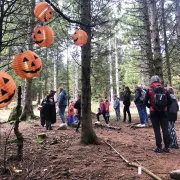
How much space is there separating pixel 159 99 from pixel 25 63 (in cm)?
327

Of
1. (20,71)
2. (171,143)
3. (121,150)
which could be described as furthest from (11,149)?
(171,143)

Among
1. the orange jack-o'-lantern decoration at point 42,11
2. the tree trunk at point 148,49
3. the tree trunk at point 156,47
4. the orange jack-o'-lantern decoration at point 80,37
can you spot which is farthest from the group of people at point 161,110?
the tree trunk at point 148,49

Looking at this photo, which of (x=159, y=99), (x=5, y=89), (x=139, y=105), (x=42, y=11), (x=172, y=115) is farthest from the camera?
(x=139, y=105)

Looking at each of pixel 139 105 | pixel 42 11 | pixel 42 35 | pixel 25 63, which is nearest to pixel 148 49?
pixel 139 105

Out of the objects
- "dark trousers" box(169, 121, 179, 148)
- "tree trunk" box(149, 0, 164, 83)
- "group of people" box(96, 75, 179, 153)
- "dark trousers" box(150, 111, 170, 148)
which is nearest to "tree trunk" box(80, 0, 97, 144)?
"group of people" box(96, 75, 179, 153)

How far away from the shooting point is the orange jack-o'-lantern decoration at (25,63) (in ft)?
19.2

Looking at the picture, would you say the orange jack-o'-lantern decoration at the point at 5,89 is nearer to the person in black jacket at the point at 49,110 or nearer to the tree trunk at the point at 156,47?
the person in black jacket at the point at 49,110

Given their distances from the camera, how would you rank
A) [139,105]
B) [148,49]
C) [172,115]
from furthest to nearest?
[148,49], [139,105], [172,115]

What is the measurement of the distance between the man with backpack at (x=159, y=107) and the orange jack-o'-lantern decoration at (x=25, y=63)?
2.85 metres

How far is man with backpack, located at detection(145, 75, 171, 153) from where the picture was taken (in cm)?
644

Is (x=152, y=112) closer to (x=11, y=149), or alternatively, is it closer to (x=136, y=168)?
(x=136, y=168)

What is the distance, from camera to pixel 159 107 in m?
6.44

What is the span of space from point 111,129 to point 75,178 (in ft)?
24.0

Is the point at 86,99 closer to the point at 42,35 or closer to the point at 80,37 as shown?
the point at 80,37
